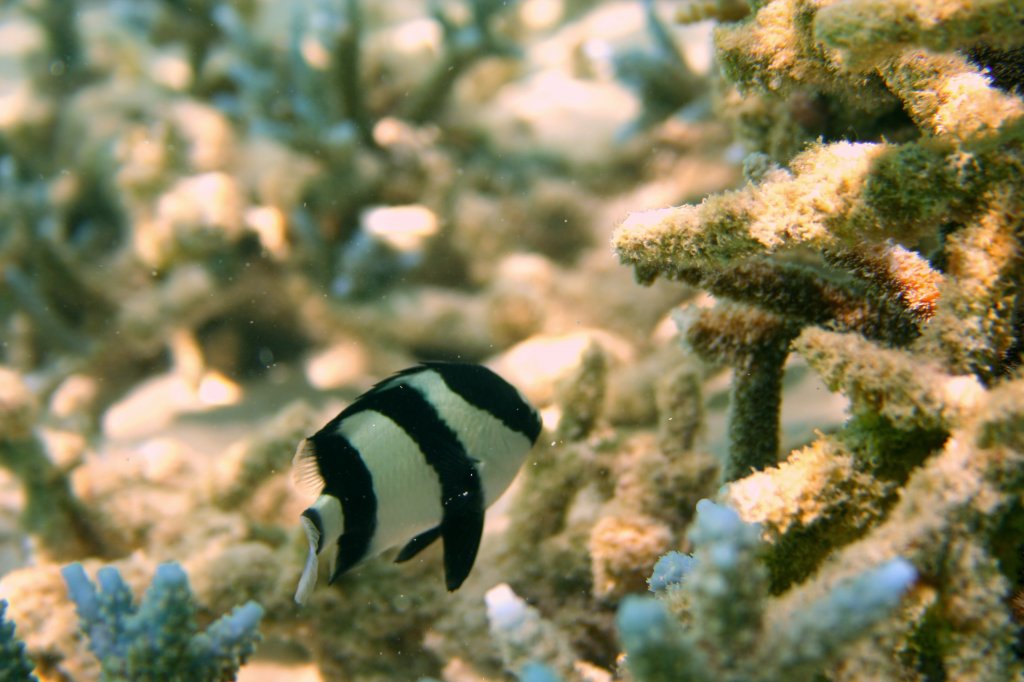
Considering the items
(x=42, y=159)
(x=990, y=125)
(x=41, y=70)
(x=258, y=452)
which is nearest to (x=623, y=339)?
(x=258, y=452)

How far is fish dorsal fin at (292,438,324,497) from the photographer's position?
1.67 meters

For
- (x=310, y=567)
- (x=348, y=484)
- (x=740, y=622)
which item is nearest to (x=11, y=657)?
(x=310, y=567)

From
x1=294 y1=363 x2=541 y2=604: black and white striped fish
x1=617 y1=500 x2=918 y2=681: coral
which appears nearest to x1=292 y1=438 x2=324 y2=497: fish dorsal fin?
x1=294 y1=363 x2=541 y2=604: black and white striped fish

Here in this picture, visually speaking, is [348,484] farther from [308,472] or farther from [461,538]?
[461,538]

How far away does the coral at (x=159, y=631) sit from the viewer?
63.6 inches

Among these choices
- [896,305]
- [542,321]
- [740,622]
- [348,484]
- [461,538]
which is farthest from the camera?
[542,321]

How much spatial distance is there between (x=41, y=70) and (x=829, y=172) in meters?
6.48

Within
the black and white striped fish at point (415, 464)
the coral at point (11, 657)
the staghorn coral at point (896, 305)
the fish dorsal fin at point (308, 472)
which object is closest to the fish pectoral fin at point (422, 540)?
the black and white striped fish at point (415, 464)

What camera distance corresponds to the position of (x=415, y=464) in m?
1.71

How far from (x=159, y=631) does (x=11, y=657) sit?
1.44 ft

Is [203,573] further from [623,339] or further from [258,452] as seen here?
[623,339]

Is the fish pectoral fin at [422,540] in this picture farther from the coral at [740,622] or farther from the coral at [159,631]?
the coral at [740,622]

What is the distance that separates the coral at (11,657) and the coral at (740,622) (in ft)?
5.14

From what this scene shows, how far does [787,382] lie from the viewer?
2.80m
